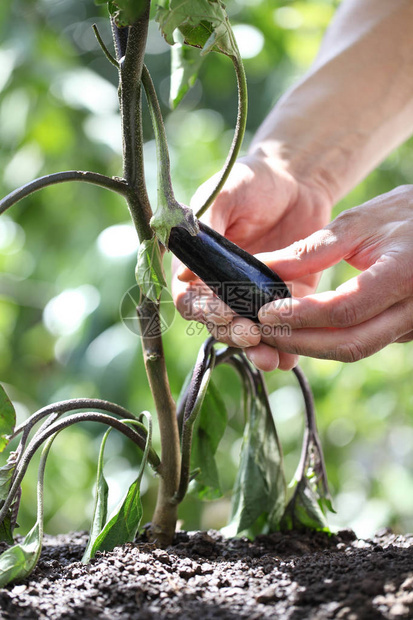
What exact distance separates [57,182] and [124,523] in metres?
0.31

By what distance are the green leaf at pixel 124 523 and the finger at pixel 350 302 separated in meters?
0.20

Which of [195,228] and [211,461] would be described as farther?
[211,461]

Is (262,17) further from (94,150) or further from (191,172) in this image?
(94,150)

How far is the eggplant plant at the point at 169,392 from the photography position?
53cm

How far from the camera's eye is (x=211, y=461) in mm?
726

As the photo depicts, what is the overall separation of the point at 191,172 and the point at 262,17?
19.3 inches

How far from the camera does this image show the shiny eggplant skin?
60cm

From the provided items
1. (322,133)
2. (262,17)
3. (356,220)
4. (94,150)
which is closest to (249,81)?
(262,17)

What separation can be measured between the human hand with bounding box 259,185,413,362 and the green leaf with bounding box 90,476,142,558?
0.20 m

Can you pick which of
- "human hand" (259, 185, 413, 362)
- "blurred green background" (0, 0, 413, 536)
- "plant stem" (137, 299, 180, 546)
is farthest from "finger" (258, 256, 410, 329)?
"blurred green background" (0, 0, 413, 536)

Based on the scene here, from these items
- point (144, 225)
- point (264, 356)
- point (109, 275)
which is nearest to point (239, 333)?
point (264, 356)

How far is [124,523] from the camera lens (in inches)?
22.7

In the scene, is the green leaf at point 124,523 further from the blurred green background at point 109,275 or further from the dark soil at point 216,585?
the blurred green background at point 109,275

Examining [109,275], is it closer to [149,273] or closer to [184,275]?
[184,275]
